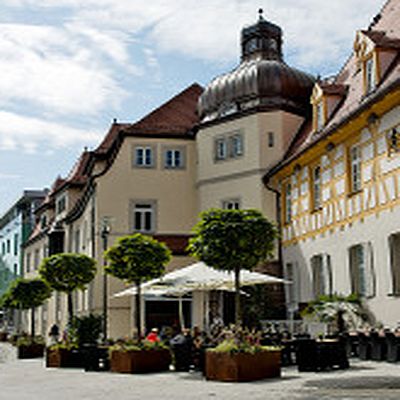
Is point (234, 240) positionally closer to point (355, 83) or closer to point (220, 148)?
point (355, 83)

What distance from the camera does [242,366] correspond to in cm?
1212

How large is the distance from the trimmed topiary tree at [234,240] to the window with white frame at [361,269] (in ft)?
18.3

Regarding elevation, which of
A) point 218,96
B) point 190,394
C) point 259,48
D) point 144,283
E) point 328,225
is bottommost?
point 190,394

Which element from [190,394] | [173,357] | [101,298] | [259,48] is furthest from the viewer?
[259,48]

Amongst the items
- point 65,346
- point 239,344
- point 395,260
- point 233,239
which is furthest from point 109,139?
point 239,344

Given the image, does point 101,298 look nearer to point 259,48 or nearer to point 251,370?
point 259,48

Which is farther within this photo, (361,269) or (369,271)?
(361,269)

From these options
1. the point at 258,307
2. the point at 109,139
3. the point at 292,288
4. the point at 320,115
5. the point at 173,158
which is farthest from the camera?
the point at 109,139

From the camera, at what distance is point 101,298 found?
2833 cm

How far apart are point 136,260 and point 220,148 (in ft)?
38.9

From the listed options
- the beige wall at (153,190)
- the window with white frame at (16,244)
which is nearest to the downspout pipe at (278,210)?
the beige wall at (153,190)

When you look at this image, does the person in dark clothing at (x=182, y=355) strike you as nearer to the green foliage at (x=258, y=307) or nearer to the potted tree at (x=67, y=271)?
the potted tree at (x=67, y=271)

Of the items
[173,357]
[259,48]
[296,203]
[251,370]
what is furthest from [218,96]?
[251,370]

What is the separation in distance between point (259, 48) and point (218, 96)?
3315 millimetres
